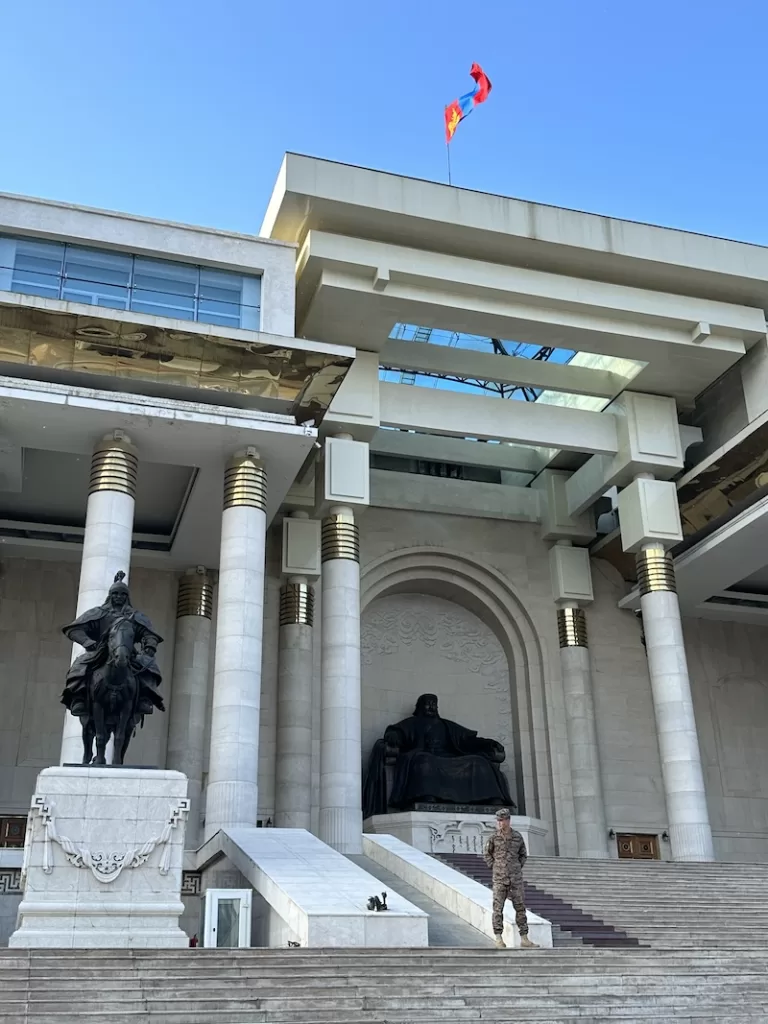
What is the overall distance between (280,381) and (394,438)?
6.11 meters

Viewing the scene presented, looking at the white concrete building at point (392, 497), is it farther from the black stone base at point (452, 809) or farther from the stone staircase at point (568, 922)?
the stone staircase at point (568, 922)

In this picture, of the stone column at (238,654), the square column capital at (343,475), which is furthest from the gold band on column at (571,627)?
the stone column at (238,654)

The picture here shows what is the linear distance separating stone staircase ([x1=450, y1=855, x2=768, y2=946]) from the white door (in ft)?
10.8

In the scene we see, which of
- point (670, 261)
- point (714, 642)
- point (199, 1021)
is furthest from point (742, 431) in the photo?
point (199, 1021)

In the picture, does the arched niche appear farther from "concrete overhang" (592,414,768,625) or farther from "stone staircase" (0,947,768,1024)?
"stone staircase" (0,947,768,1024)

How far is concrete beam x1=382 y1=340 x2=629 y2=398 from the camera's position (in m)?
19.1

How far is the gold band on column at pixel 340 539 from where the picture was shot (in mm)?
17516

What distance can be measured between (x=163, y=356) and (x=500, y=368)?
674 centimetres

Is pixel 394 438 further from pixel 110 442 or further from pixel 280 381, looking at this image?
pixel 110 442

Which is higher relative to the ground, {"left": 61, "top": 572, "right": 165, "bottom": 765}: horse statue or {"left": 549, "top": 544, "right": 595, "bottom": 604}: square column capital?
{"left": 549, "top": 544, "right": 595, "bottom": 604}: square column capital

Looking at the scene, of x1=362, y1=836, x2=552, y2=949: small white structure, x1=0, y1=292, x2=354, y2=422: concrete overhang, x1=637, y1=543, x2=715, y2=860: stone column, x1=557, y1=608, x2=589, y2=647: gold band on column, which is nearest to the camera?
x1=362, y1=836, x2=552, y2=949: small white structure

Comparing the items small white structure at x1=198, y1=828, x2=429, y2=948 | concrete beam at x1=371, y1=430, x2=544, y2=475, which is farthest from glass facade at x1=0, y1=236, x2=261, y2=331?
small white structure at x1=198, y1=828, x2=429, y2=948

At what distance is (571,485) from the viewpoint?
71.1 feet

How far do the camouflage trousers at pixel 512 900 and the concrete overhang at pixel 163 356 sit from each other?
28.2 ft
